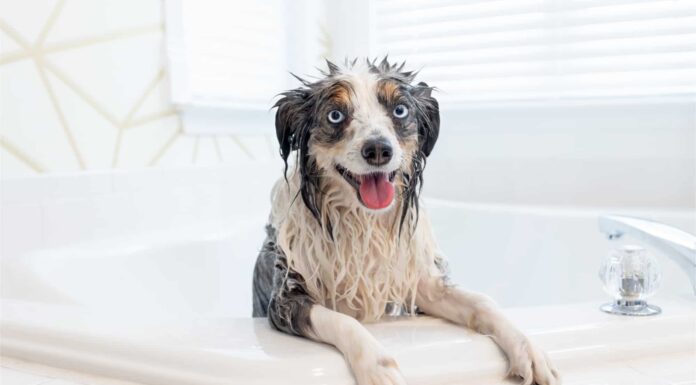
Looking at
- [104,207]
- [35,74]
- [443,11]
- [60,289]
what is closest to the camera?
[60,289]

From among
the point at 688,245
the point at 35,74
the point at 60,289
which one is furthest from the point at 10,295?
the point at 688,245

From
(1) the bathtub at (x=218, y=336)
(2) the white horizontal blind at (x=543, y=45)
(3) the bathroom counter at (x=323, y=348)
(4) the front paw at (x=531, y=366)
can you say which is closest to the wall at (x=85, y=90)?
(1) the bathtub at (x=218, y=336)

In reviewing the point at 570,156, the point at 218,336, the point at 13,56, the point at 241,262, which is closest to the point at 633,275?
the point at 218,336

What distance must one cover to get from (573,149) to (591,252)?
51cm

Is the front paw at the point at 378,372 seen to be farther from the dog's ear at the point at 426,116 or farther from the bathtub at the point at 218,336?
the dog's ear at the point at 426,116

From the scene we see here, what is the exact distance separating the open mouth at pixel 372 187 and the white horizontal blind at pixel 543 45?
1.09 m

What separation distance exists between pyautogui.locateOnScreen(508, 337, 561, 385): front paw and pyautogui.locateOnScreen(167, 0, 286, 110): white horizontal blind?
141cm

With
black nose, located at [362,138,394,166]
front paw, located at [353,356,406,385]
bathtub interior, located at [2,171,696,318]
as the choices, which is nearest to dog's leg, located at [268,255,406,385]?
front paw, located at [353,356,406,385]

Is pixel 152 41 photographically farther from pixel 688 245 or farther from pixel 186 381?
pixel 688 245

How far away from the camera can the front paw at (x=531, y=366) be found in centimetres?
96

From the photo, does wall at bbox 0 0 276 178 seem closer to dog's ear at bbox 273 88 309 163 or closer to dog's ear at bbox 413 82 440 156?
dog's ear at bbox 273 88 309 163

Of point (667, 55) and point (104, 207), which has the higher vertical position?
point (667, 55)

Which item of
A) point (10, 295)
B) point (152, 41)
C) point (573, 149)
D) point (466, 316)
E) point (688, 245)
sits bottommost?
point (10, 295)

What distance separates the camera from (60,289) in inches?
60.4
